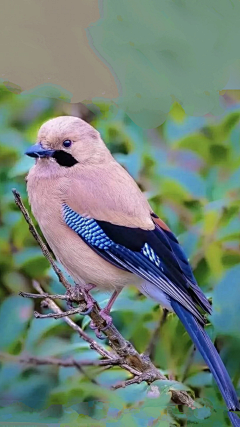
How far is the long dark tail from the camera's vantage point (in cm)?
108

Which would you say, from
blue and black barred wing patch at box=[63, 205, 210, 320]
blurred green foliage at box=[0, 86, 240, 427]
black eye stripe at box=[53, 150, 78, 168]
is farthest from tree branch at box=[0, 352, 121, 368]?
black eye stripe at box=[53, 150, 78, 168]

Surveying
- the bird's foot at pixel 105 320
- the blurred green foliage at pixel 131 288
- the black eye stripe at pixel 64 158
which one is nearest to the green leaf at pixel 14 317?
the blurred green foliage at pixel 131 288

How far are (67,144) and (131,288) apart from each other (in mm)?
337

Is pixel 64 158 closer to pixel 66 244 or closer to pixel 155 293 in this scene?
pixel 66 244

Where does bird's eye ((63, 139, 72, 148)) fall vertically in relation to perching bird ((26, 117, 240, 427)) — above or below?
above

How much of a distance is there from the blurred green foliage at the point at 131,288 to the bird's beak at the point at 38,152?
0.23 meters

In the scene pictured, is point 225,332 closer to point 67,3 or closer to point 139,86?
point 139,86

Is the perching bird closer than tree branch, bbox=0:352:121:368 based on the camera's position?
Yes

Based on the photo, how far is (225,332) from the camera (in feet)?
4.20

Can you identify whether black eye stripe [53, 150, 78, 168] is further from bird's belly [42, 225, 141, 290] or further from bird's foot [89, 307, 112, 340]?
bird's foot [89, 307, 112, 340]

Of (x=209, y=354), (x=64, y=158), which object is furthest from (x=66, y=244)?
(x=209, y=354)

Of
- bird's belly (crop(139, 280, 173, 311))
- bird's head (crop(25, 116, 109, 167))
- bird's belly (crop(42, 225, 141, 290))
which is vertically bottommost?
bird's belly (crop(139, 280, 173, 311))

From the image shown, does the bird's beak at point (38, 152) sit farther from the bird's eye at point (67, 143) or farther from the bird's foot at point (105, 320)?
the bird's foot at point (105, 320)

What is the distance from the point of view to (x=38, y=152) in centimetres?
110
